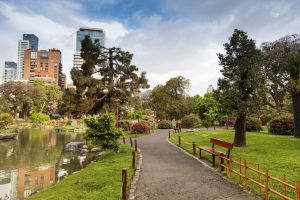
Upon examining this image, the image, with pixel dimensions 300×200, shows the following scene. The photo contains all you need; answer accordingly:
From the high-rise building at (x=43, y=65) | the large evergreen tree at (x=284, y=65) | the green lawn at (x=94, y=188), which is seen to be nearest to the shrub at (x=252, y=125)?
the large evergreen tree at (x=284, y=65)

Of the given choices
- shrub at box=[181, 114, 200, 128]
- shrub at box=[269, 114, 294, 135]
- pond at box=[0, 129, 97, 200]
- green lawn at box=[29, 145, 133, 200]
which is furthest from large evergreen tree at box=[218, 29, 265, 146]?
shrub at box=[181, 114, 200, 128]

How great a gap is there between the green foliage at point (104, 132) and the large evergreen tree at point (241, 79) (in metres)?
8.05

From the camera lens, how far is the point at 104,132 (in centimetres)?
2077

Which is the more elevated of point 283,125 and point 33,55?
point 33,55

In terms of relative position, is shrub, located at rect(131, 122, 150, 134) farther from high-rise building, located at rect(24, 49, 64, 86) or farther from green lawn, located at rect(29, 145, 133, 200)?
high-rise building, located at rect(24, 49, 64, 86)

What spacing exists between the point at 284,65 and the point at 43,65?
15524cm

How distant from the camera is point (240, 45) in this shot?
21172 millimetres

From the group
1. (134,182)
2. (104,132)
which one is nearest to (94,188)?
(134,182)

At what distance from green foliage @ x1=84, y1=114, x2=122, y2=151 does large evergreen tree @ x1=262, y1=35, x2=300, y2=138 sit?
1338 centimetres

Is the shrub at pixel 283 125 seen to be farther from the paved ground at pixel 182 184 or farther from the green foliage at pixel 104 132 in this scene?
the paved ground at pixel 182 184

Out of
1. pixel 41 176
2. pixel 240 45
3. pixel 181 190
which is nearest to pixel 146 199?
pixel 181 190

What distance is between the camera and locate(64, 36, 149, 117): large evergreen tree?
3362 cm

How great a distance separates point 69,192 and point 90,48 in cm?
2539

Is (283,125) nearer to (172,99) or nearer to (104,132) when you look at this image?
(104,132)
